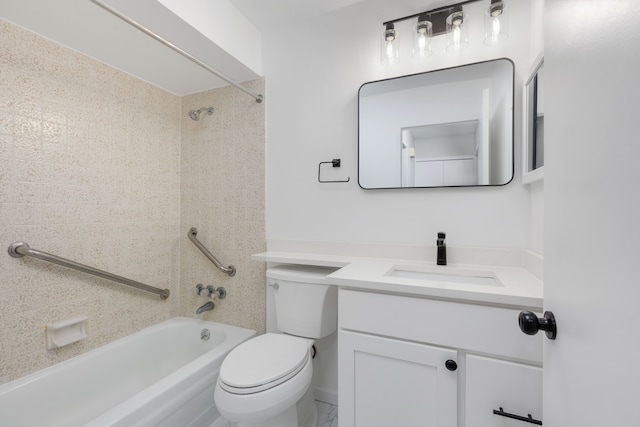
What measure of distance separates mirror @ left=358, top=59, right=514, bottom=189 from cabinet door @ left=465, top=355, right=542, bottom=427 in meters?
0.81

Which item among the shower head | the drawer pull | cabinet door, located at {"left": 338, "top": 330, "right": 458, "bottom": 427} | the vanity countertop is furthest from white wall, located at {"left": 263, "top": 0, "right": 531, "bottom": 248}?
the drawer pull

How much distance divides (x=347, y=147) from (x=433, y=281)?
908 mm

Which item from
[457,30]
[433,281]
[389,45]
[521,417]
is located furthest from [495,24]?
[521,417]

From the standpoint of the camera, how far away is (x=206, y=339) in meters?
1.86

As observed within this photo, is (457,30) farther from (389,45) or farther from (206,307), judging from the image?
(206,307)

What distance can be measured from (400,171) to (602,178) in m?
1.08

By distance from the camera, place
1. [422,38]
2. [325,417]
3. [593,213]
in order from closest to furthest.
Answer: [593,213] → [422,38] → [325,417]

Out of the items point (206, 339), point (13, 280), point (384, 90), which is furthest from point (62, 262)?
point (384, 90)

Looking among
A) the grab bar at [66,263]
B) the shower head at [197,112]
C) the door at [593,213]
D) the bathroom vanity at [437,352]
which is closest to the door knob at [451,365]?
the bathroom vanity at [437,352]

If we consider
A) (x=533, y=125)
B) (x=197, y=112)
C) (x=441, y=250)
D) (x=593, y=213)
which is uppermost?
(x=197, y=112)

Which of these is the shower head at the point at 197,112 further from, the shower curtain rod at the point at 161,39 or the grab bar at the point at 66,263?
the grab bar at the point at 66,263

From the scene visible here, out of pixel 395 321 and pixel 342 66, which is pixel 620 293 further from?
pixel 342 66

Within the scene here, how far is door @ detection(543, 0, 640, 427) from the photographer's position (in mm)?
345

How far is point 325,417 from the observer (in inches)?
59.4
